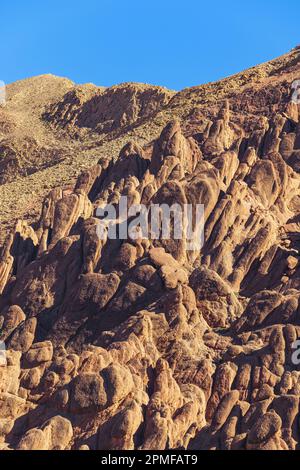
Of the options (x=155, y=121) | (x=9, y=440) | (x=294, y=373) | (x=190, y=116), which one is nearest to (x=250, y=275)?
(x=294, y=373)

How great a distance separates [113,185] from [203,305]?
817 inches

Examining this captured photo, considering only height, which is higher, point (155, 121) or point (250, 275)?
point (155, 121)

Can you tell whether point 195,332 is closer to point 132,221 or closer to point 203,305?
point 203,305

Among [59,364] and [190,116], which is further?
[190,116]

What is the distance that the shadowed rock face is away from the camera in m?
75.9

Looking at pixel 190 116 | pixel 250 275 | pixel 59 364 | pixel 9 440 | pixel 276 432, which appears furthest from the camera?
pixel 190 116

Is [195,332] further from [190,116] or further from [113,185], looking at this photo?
[190,116]

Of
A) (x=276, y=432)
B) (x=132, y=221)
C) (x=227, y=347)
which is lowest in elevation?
(x=276, y=432)

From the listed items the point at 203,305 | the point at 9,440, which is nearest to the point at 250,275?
the point at 203,305

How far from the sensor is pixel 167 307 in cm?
8831

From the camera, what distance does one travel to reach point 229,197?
99.6m

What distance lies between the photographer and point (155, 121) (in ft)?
453

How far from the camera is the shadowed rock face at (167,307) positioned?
75.9 meters

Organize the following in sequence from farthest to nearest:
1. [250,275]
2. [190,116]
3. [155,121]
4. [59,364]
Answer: [155,121], [190,116], [250,275], [59,364]
